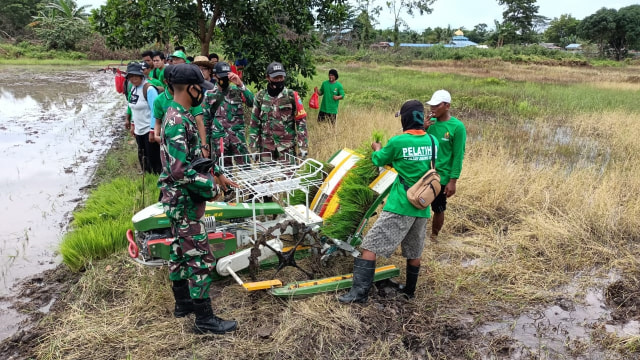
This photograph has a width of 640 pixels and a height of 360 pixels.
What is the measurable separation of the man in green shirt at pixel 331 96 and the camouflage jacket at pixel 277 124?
3.78 meters

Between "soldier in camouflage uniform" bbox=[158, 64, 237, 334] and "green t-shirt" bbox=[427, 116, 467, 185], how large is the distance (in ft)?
7.30

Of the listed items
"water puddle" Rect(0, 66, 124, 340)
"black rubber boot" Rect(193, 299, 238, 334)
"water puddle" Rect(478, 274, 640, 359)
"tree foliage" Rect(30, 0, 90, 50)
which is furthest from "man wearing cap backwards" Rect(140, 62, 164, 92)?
"tree foliage" Rect(30, 0, 90, 50)

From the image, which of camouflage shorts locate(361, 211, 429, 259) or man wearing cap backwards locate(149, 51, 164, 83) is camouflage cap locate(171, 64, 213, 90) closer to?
camouflage shorts locate(361, 211, 429, 259)

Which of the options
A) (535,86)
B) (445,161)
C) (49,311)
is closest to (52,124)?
(49,311)

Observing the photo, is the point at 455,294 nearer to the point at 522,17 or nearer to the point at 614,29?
the point at 614,29

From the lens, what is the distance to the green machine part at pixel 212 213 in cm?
316

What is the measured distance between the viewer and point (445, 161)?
390cm

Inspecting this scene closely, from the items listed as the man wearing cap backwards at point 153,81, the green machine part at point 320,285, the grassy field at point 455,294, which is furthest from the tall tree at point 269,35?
the green machine part at point 320,285

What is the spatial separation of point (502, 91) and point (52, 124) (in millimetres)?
15174

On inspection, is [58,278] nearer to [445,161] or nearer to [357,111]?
[445,161]

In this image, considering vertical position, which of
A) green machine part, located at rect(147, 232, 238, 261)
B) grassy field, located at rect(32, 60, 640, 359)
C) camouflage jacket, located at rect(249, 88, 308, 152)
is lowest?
grassy field, located at rect(32, 60, 640, 359)

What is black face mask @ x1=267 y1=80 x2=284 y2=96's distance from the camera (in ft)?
15.2

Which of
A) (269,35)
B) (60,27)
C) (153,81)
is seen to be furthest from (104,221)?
(60,27)

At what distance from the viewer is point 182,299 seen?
3.01 meters
